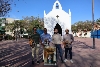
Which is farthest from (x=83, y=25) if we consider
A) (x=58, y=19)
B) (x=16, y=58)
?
(x=16, y=58)

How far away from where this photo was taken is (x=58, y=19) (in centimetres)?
3541

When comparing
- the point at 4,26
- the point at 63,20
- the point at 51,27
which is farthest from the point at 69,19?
the point at 4,26

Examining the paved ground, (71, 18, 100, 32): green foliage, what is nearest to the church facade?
the paved ground

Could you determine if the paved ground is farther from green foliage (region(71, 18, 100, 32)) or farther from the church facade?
green foliage (region(71, 18, 100, 32))

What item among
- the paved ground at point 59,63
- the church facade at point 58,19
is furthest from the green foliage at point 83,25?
the paved ground at point 59,63

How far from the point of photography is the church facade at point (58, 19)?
34875 mm

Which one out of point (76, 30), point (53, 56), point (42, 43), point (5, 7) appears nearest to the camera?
point (53, 56)

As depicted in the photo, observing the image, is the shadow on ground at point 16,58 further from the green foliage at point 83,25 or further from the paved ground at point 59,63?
the green foliage at point 83,25

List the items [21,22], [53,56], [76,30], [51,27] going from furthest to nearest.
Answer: [76,30] < [21,22] < [51,27] < [53,56]

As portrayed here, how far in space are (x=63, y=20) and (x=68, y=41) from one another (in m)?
25.6

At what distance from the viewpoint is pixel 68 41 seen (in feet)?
31.6

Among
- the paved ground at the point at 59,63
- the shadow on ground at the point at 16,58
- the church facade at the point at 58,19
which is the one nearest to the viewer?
the paved ground at the point at 59,63

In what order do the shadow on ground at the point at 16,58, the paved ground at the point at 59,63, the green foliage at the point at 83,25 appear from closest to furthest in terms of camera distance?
the paved ground at the point at 59,63 < the shadow on ground at the point at 16,58 < the green foliage at the point at 83,25

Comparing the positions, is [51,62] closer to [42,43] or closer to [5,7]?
[42,43]
